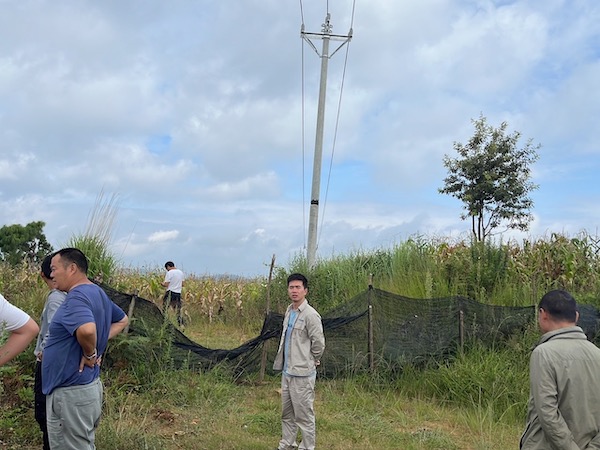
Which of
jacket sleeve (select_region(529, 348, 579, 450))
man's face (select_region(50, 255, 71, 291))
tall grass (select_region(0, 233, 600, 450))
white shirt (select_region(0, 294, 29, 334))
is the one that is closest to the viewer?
jacket sleeve (select_region(529, 348, 579, 450))

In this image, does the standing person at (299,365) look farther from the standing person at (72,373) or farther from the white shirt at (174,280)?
the white shirt at (174,280)

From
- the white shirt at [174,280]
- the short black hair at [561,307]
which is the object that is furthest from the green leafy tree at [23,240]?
the short black hair at [561,307]

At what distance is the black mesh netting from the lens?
9250 millimetres

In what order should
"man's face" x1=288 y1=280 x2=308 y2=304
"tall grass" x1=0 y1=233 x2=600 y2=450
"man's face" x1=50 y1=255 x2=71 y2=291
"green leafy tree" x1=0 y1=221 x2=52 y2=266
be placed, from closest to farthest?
"man's face" x1=50 y1=255 x2=71 y2=291 → "man's face" x1=288 y1=280 x2=308 y2=304 → "tall grass" x1=0 y1=233 x2=600 y2=450 → "green leafy tree" x1=0 y1=221 x2=52 y2=266

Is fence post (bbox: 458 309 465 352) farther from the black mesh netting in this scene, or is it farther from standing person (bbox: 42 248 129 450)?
standing person (bbox: 42 248 129 450)

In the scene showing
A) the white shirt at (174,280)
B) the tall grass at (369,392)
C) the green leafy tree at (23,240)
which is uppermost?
the green leafy tree at (23,240)

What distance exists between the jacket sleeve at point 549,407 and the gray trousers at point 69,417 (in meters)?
2.90

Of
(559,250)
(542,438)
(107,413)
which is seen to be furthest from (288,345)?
(559,250)

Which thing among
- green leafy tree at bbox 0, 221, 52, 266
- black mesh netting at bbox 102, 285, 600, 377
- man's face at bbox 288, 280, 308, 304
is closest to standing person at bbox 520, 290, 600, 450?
man's face at bbox 288, 280, 308, 304

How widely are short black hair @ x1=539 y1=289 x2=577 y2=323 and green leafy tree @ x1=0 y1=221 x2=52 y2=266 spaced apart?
22039 millimetres

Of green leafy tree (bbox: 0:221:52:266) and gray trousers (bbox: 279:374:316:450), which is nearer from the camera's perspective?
gray trousers (bbox: 279:374:316:450)

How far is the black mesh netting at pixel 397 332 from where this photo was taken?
9.25 meters

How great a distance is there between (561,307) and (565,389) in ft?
1.59

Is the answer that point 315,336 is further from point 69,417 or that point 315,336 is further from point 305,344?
point 69,417
